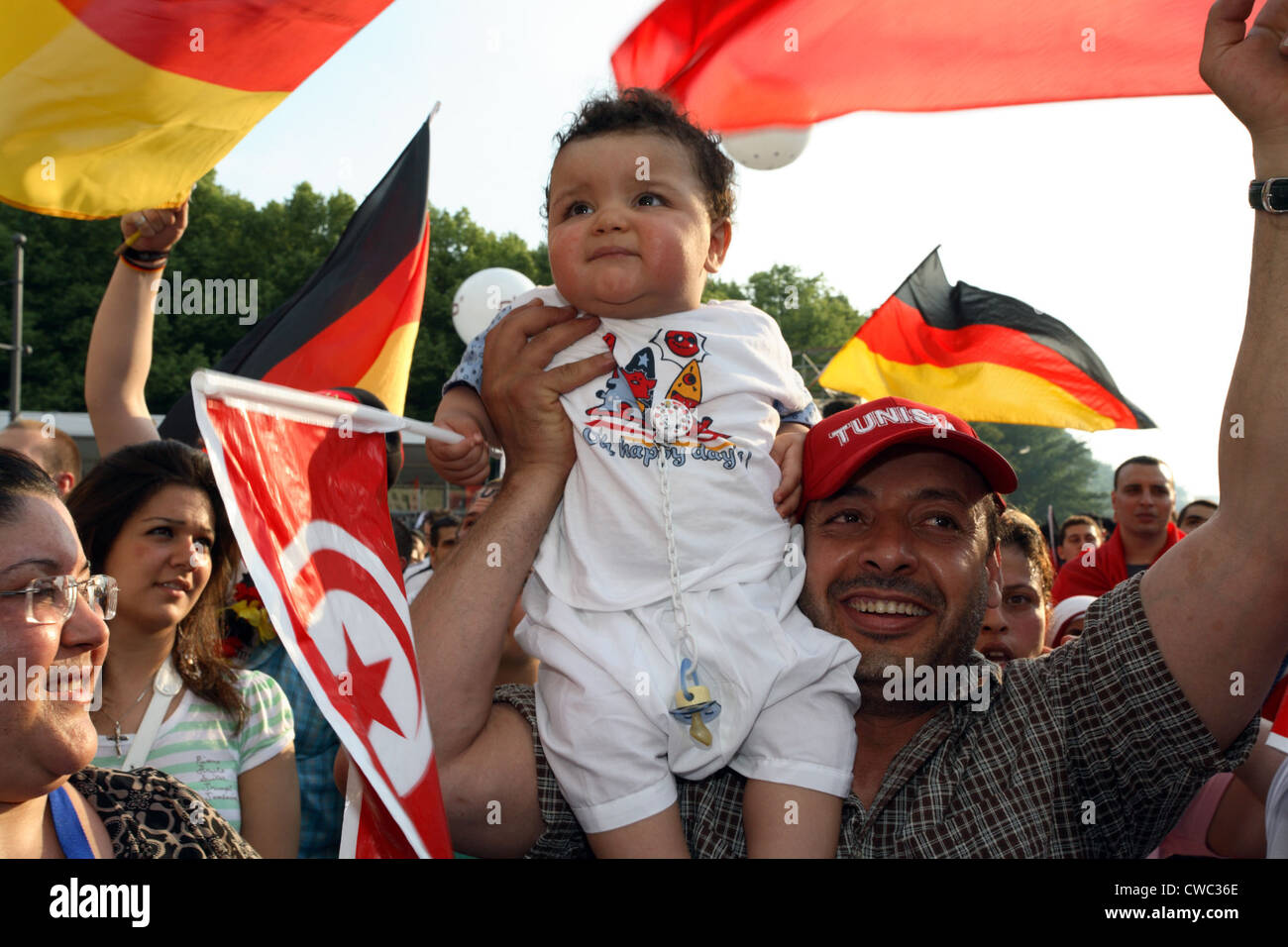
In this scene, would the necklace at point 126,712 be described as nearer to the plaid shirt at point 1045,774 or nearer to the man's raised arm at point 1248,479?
the plaid shirt at point 1045,774

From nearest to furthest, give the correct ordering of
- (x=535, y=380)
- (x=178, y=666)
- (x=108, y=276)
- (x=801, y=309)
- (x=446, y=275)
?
(x=535, y=380), (x=178, y=666), (x=108, y=276), (x=446, y=275), (x=801, y=309)

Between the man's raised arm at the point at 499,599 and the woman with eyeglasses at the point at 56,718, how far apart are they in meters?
0.52

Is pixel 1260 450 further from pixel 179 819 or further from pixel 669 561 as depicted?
pixel 179 819

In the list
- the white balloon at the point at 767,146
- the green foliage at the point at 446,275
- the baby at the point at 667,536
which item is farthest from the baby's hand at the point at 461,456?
the green foliage at the point at 446,275

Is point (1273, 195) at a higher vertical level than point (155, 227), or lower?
lower

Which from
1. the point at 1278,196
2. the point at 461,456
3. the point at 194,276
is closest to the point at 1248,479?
the point at 1278,196

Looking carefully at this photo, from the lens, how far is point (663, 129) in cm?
285

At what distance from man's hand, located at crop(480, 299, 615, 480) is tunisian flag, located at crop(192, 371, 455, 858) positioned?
561 millimetres

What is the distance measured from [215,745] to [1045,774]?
2.32m

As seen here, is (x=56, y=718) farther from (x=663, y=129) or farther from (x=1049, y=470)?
(x=1049, y=470)

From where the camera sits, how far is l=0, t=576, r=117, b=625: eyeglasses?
199 cm

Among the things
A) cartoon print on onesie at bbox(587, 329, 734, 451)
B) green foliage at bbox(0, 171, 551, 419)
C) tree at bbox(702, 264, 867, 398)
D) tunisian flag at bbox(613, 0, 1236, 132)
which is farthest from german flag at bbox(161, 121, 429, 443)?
tree at bbox(702, 264, 867, 398)
